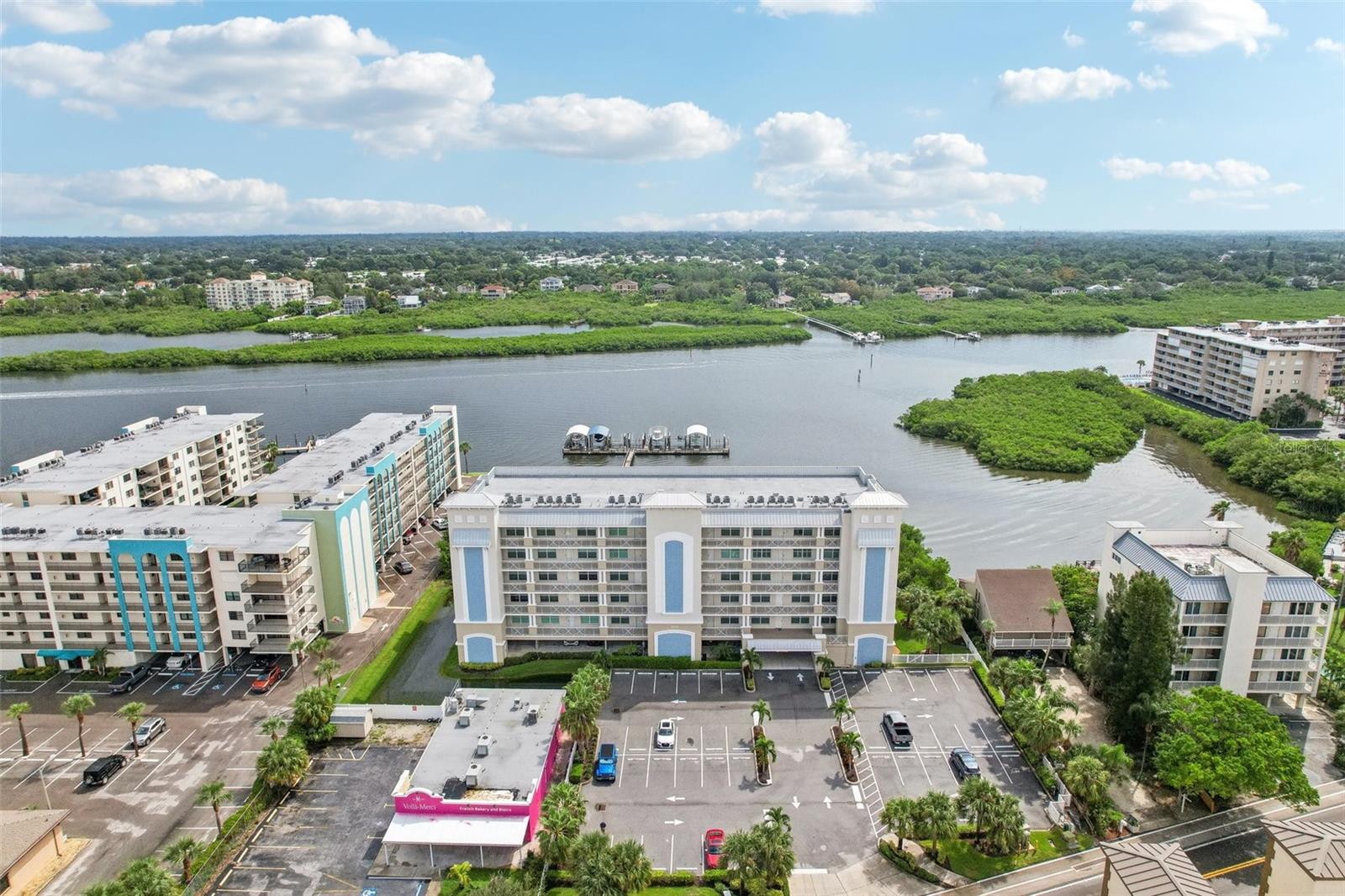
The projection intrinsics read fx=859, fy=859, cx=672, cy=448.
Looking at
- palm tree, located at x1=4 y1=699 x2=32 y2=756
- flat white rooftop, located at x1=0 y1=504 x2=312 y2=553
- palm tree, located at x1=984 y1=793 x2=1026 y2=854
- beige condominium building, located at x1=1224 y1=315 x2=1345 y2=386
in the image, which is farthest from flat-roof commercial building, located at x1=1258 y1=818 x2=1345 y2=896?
beige condominium building, located at x1=1224 y1=315 x2=1345 y2=386

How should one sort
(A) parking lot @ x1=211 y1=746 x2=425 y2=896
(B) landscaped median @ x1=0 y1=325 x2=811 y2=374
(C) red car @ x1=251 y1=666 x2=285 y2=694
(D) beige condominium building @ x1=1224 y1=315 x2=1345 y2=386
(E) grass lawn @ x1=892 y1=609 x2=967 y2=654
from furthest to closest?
(B) landscaped median @ x1=0 y1=325 x2=811 y2=374 → (D) beige condominium building @ x1=1224 y1=315 x2=1345 y2=386 → (E) grass lawn @ x1=892 y1=609 x2=967 y2=654 → (C) red car @ x1=251 y1=666 x2=285 y2=694 → (A) parking lot @ x1=211 y1=746 x2=425 y2=896

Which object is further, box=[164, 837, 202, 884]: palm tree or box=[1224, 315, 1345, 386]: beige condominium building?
box=[1224, 315, 1345, 386]: beige condominium building

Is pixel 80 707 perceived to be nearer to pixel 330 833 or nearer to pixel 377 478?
pixel 330 833

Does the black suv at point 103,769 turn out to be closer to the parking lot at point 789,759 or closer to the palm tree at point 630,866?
the parking lot at point 789,759

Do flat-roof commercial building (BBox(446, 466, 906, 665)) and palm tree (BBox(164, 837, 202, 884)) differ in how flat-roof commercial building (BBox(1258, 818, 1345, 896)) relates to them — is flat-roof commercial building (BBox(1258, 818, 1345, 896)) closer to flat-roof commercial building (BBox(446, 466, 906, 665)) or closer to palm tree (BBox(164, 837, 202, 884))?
flat-roof commercial building (BBox(446, 466, 906, 665))

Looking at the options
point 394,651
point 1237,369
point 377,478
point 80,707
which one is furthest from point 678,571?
point 1237,369

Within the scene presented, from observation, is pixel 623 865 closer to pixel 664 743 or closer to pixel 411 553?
pixel 664 743

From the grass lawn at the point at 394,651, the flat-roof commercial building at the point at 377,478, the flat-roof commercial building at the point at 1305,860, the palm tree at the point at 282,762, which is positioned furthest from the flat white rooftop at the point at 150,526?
the flat-roof commercial building at the point at 1305,860
